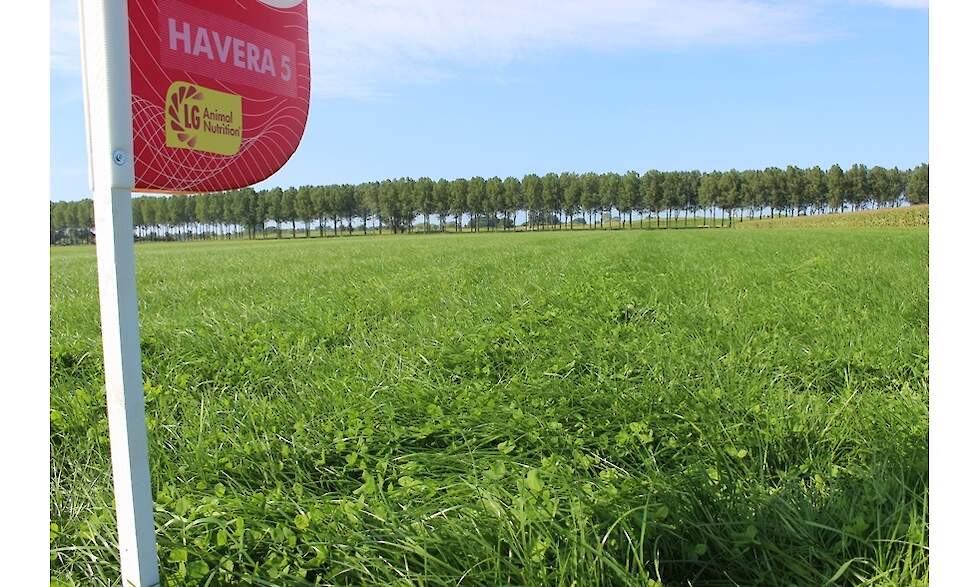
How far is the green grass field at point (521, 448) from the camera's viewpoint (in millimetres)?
1940

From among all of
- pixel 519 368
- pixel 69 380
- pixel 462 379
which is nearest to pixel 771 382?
pixel 519 368

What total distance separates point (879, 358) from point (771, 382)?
3.56ft

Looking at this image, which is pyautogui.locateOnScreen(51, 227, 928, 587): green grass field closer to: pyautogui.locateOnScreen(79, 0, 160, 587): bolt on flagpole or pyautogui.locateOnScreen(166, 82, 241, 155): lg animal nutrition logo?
pyautogui.locateOnScreen(79, 0, 160, 587): bolt on flagpole

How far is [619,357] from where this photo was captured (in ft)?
13.4

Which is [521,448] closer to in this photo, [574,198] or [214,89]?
[214,89]

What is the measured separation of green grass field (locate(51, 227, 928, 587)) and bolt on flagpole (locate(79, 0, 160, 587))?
363mm

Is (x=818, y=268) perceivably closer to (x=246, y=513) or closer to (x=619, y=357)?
(x=619, y=357)

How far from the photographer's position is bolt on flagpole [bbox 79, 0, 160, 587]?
1504 mm

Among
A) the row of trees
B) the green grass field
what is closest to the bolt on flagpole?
the green grass field

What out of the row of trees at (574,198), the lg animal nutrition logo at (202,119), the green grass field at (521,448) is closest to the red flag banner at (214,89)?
the lg animal nutrition logo at (202,119)

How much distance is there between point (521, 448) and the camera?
2785 millimetres

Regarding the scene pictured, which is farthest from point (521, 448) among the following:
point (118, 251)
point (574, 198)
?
point (574, 198)

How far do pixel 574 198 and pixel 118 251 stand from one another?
10418 centimetres

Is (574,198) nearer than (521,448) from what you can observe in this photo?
No
